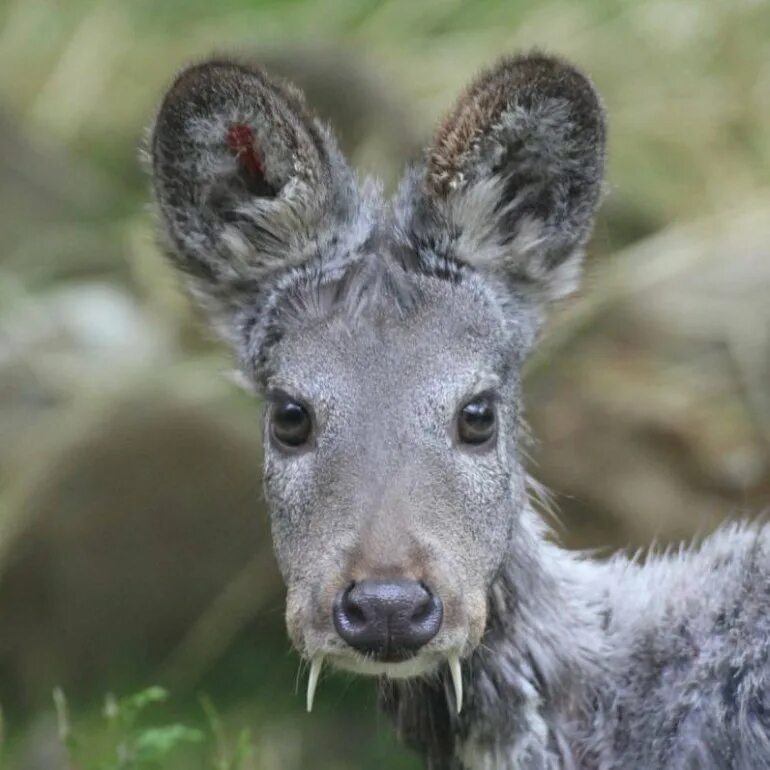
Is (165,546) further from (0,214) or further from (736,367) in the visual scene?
(0,214)

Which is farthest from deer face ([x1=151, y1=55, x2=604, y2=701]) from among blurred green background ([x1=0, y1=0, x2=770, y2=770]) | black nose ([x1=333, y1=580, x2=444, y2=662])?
blurred green background ([x1=0, y1=0, x2=770, y2=770])

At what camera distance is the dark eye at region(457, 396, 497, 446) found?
5.12 m

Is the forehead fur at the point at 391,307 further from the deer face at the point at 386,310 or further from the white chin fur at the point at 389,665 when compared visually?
the white chin fur at the point at 389,665

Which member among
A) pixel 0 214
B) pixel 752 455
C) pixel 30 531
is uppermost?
pixel 752 455

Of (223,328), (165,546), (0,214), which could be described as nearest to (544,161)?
(223,328)

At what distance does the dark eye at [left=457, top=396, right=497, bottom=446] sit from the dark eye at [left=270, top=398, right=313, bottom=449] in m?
0.45

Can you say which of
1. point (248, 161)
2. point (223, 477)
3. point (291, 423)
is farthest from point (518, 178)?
point (223, 477)

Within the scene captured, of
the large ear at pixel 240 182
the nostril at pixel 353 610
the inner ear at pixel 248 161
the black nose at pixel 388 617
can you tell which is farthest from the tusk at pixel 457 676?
the inner ear at pixel 248 161

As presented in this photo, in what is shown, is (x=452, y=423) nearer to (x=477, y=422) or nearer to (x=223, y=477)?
(x=477, y=422)

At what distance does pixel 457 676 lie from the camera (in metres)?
4.88

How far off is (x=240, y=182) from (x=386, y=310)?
816mm

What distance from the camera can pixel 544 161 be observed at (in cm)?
552

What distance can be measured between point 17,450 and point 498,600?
484 centimetres

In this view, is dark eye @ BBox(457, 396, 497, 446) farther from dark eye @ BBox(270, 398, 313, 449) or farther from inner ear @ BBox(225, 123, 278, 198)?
inner ear @ BBox(225, 123, 278, 198)
